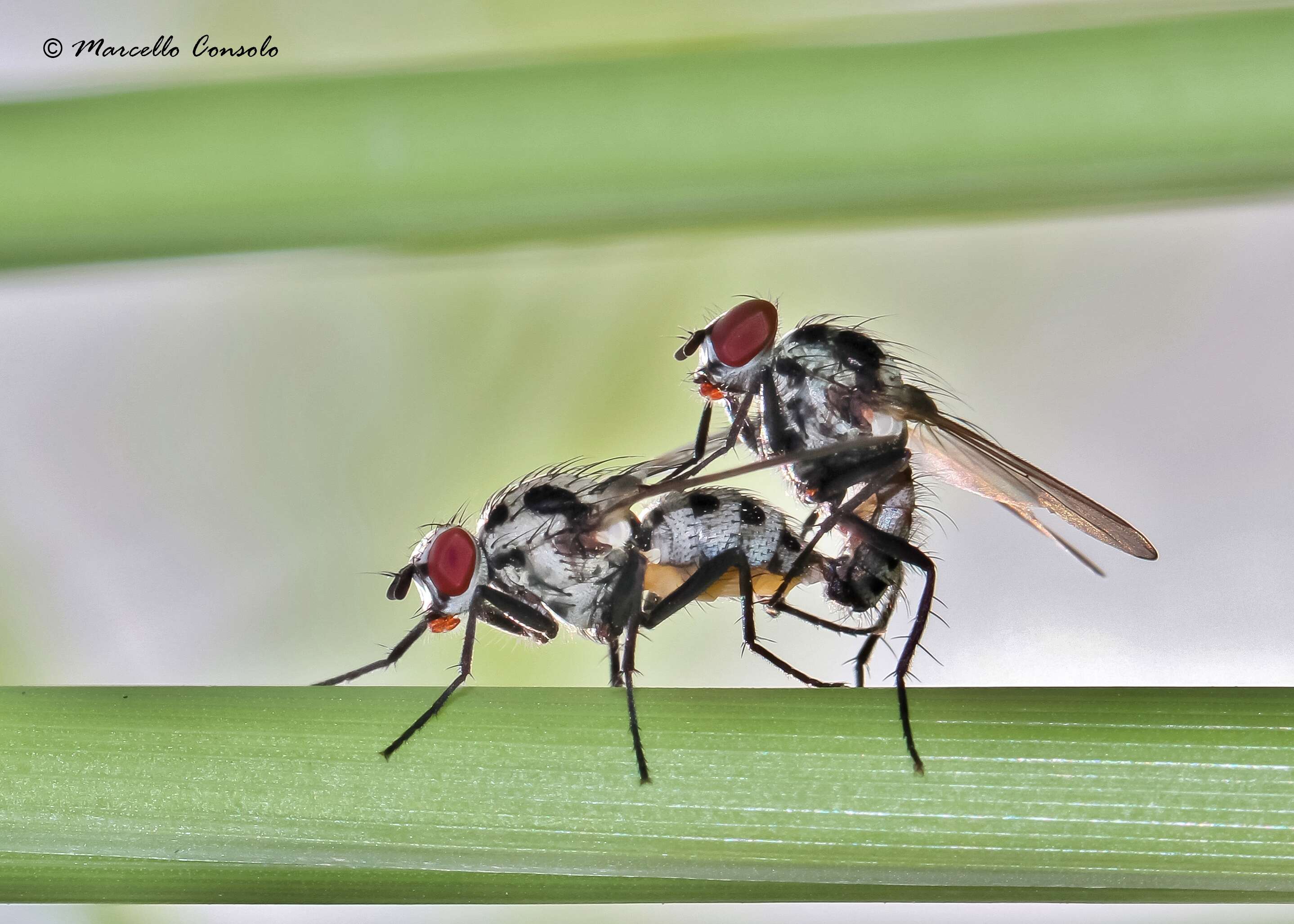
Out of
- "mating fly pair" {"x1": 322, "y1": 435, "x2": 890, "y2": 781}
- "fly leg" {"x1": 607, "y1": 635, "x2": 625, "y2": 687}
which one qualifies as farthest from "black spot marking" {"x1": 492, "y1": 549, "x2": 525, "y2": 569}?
"fly leg" {"x1": 607, "y1": 635, "x2": 625, "y2": 687}

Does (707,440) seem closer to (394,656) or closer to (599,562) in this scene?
(599,562)

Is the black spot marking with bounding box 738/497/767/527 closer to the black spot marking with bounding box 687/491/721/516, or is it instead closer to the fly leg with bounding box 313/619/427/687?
the black spot marking with bounding box 687/491/721/516

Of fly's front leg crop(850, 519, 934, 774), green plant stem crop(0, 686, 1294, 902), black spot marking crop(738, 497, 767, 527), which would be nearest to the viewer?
green plant stem crop(0, 686, 1294, 902)

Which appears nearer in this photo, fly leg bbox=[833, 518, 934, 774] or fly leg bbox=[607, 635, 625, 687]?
fly leg bbox=[833, 518, 934, 774]

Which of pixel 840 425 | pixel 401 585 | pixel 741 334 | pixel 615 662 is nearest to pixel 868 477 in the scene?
pixel 840 425

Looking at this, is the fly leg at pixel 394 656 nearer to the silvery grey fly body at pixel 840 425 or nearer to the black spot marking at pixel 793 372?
the silvery grey fly body at pixel 840 425

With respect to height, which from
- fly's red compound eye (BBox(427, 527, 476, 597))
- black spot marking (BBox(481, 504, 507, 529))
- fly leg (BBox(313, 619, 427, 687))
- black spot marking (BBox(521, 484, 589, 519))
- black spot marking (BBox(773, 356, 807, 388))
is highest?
black spot marking (BBox(773, 356, 807, 388))

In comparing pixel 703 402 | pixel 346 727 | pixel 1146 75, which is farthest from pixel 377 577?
pixel 1146 75
